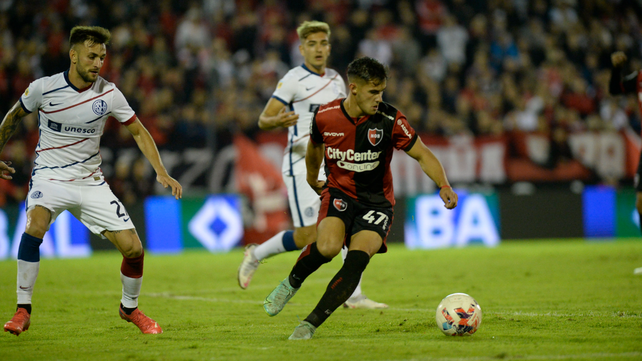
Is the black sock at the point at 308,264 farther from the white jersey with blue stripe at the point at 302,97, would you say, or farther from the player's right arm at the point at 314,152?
the white jersey with blue stripe at the point at 302,97

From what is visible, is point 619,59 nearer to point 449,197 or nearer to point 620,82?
point 620,82

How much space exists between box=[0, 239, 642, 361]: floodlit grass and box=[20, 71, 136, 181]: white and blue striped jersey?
4.35 ft

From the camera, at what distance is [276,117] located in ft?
22.0

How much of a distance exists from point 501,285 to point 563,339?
147 inches

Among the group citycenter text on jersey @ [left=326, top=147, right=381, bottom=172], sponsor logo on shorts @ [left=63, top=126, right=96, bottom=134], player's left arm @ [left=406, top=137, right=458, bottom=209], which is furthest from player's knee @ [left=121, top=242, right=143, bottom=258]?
player's left arm @ [left=406, top=137, right=458, bottom=209]

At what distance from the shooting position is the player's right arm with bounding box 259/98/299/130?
259 inches

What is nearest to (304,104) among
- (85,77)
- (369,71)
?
(369,71)

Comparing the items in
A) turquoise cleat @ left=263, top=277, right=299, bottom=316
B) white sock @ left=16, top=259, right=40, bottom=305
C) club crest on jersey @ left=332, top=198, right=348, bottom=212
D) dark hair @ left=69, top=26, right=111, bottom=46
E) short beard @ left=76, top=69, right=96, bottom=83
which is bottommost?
turquoise cleat @ left=263, top=277, right=299, bottom=316

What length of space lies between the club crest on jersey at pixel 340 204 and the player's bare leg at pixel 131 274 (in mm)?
1581

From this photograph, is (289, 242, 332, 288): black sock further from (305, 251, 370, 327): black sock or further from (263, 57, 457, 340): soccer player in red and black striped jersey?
(305, 251, 370, 327): black sock

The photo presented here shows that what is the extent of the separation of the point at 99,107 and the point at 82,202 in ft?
2.54

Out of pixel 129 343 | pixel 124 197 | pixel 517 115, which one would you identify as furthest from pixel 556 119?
pixel 129 343

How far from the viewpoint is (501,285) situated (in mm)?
8820

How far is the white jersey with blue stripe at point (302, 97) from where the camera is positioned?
7.70 meters
